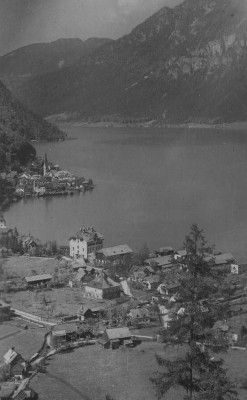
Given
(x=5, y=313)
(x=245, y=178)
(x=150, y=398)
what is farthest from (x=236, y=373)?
(x=245, y=178)

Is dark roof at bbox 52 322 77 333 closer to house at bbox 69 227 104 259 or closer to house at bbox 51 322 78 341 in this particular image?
house at bbox 51 322 78 341

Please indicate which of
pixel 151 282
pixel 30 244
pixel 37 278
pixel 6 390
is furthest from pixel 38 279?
pixel 6 390

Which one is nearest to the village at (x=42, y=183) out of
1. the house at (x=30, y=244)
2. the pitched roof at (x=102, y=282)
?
the house at (x=30, y=244)

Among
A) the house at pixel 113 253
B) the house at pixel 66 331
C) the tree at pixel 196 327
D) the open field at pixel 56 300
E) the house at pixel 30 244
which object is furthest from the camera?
the house at pixel 30 244

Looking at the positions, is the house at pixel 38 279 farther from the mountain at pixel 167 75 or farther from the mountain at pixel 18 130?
the mountain at pixel 167 75

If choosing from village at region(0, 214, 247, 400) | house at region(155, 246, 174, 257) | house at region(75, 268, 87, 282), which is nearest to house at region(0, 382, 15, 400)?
village at region(0, 214, 247, 400)

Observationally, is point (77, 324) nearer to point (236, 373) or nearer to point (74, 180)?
point (236, 373)
